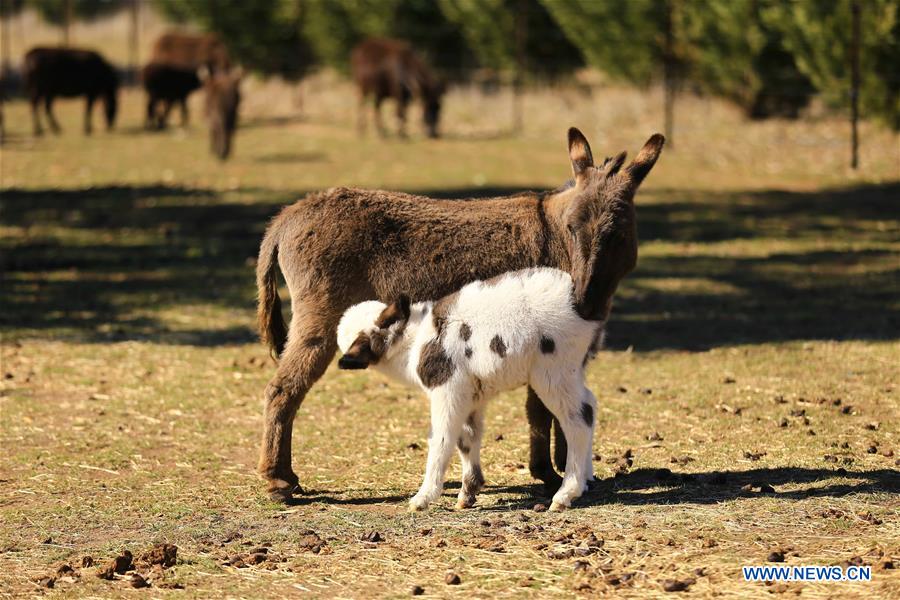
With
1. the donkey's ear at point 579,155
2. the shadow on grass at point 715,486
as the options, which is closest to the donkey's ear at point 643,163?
the donkey's ear at point 579,155

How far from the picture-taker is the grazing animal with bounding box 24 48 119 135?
2948 cm

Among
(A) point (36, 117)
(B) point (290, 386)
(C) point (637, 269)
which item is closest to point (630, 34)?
(A) point (36, 117)

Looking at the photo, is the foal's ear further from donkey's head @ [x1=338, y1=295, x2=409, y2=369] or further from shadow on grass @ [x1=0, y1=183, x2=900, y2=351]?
shadow on grass @ [x1=0, y1=183, x2=900, y2=351]

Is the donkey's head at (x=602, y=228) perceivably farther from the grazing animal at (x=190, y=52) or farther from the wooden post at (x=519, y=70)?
the grazing animal at (x=190, y=52)

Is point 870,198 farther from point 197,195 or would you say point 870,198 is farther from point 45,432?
point 45,432

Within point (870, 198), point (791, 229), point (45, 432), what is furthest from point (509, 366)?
point (870, 198)

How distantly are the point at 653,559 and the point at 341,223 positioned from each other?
2.76 m

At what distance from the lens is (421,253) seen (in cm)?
718

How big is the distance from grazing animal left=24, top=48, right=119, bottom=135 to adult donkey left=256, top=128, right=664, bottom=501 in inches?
932

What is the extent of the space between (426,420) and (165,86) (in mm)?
22731

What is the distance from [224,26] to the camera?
37.5 metres

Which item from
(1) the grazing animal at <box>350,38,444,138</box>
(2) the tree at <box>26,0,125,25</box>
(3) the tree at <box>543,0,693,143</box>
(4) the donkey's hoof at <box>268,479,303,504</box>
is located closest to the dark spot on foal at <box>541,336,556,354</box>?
(4) the donkey's hoof at <box>268,479,303,504</box>

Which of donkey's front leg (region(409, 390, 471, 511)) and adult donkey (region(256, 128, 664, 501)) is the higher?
adult donkey (region(256, 128, 664, 501))

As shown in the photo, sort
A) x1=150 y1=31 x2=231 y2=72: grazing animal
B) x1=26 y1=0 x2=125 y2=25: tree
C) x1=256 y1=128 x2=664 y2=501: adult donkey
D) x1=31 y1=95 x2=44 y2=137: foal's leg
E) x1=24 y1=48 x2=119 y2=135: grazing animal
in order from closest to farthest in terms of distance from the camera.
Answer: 1. x1=256 y1=128 x2=664 y2=501: adult donkey
2. x1=31 y1=95 x2=44 y2=137: foal's leg
3. x1=24 y1=48 x2=119 y2=135: grazing animal
4. x1=150 y1=31 x2=231 y2=72: grazing animal
5. x1=26 y1=0 x2=125 y2=25: tree
